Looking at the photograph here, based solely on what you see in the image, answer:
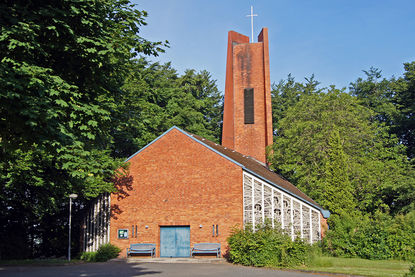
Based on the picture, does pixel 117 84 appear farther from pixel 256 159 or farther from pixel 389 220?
pixel 256 159

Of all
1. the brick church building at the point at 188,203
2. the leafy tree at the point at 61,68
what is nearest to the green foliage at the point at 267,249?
the brick church building at the point at 188,203

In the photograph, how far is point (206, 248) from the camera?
24.4 metres

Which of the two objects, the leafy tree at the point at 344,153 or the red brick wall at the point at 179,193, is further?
the leafy tree at the point at 344,153

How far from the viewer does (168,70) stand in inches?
1983

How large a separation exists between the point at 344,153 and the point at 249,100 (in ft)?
30.9

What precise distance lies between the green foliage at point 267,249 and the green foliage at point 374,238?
16.6 feet

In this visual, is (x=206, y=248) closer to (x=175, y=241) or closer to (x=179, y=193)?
(x=175, y=241)

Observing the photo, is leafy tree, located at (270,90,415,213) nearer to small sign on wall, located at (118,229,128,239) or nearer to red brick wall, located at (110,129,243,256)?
red brick wall, located at (110,129,243,256)

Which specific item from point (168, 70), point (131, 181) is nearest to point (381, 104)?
point (168, 70)

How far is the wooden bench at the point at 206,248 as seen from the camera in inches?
953

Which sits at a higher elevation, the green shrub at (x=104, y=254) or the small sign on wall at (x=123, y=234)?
the small sign on wall at (x=123, y=234)

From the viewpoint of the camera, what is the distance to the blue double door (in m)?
25.5

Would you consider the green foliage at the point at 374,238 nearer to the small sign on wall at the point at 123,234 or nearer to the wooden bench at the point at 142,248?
the wooden bench at the point at 142,248

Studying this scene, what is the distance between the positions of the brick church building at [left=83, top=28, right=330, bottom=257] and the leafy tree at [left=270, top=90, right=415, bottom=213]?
6.47 meters
